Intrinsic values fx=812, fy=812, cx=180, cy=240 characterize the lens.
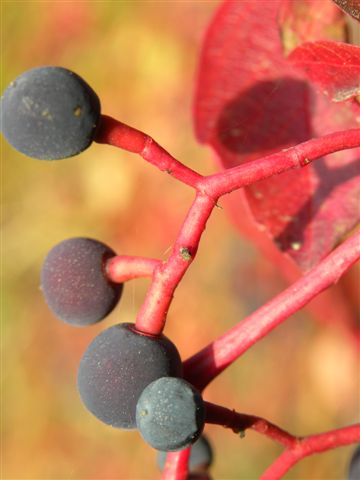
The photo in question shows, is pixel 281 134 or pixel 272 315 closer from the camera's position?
pixel 272 315

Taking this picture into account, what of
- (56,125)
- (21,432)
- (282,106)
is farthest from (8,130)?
(21,432)

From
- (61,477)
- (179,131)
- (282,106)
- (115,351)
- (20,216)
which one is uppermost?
(282,106)

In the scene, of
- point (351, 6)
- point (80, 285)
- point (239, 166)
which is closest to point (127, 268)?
point (80, 285)

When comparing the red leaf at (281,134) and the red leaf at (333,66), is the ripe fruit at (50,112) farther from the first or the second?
the red leaf at (281,134)

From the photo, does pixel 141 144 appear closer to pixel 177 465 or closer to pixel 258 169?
pixel 258 169

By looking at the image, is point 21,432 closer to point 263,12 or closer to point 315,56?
point 263,12

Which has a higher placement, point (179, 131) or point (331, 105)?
point (331, 105)

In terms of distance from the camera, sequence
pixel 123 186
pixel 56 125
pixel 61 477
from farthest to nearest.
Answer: pixel 123 186, pixel 61 477, pixel 56 125
